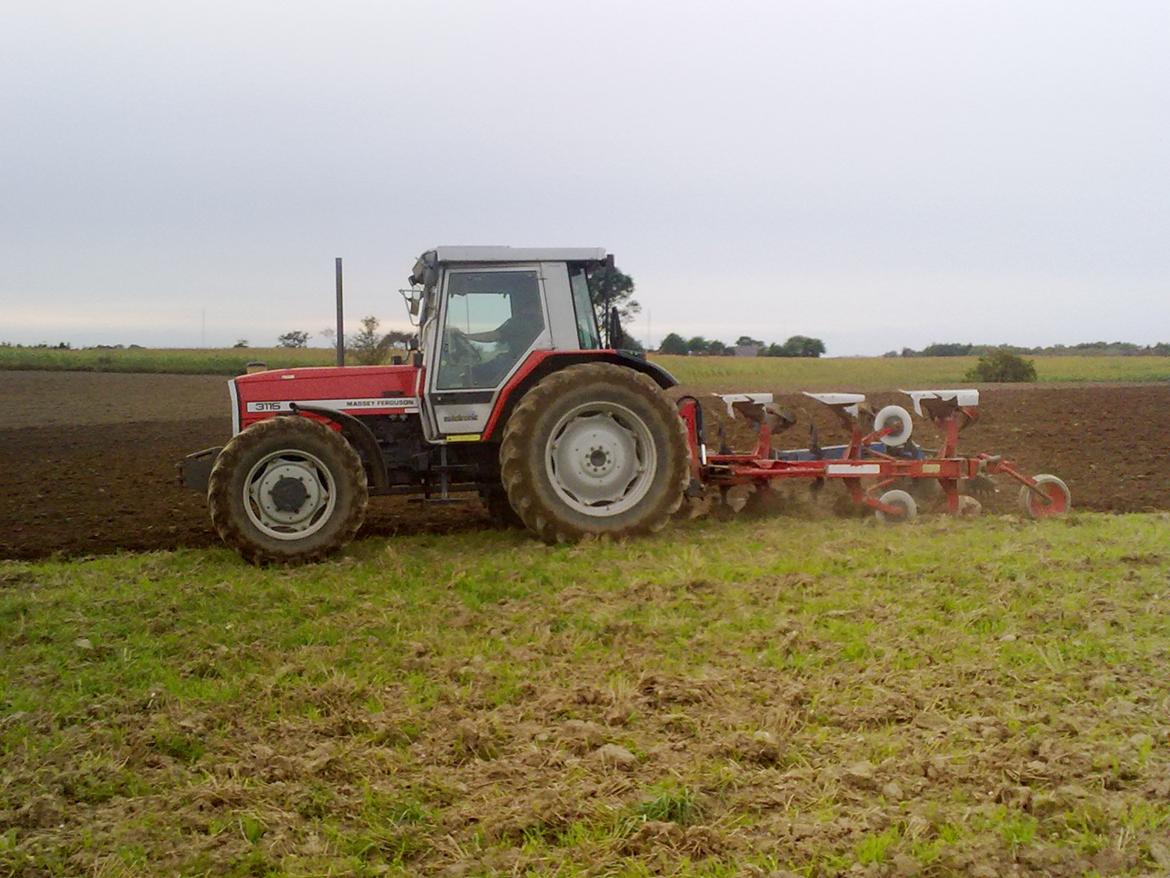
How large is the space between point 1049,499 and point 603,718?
21.0ft

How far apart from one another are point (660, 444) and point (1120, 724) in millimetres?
4613

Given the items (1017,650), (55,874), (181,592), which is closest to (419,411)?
(181,592)

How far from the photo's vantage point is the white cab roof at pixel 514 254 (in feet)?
28.2

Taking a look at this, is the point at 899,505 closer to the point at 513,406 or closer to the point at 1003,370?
the point at 513,406

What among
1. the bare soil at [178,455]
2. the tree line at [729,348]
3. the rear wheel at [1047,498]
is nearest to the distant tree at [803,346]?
the tree line at [729,348]

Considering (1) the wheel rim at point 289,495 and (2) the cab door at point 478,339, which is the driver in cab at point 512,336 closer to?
(2) the cab door at point 478,339

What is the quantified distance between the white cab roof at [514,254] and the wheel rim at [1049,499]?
14.1ft

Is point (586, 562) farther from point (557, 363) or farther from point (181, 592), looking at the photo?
point (181, 592)

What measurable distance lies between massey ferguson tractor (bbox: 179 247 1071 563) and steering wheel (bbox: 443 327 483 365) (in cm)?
1

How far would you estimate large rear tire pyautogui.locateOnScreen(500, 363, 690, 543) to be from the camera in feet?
27.5

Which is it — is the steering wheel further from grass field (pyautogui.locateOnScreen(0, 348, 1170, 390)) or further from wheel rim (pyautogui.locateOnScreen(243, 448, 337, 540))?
grass field (pyautogui.locateOnScreen(0, 348, 1170, 390))

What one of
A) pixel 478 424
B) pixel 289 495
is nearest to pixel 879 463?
pixel 478 424

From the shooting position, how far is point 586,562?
7.82m

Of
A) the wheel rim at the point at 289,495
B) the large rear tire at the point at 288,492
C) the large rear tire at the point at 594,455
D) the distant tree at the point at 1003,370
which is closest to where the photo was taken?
the large rear tire at the point at 288,492
